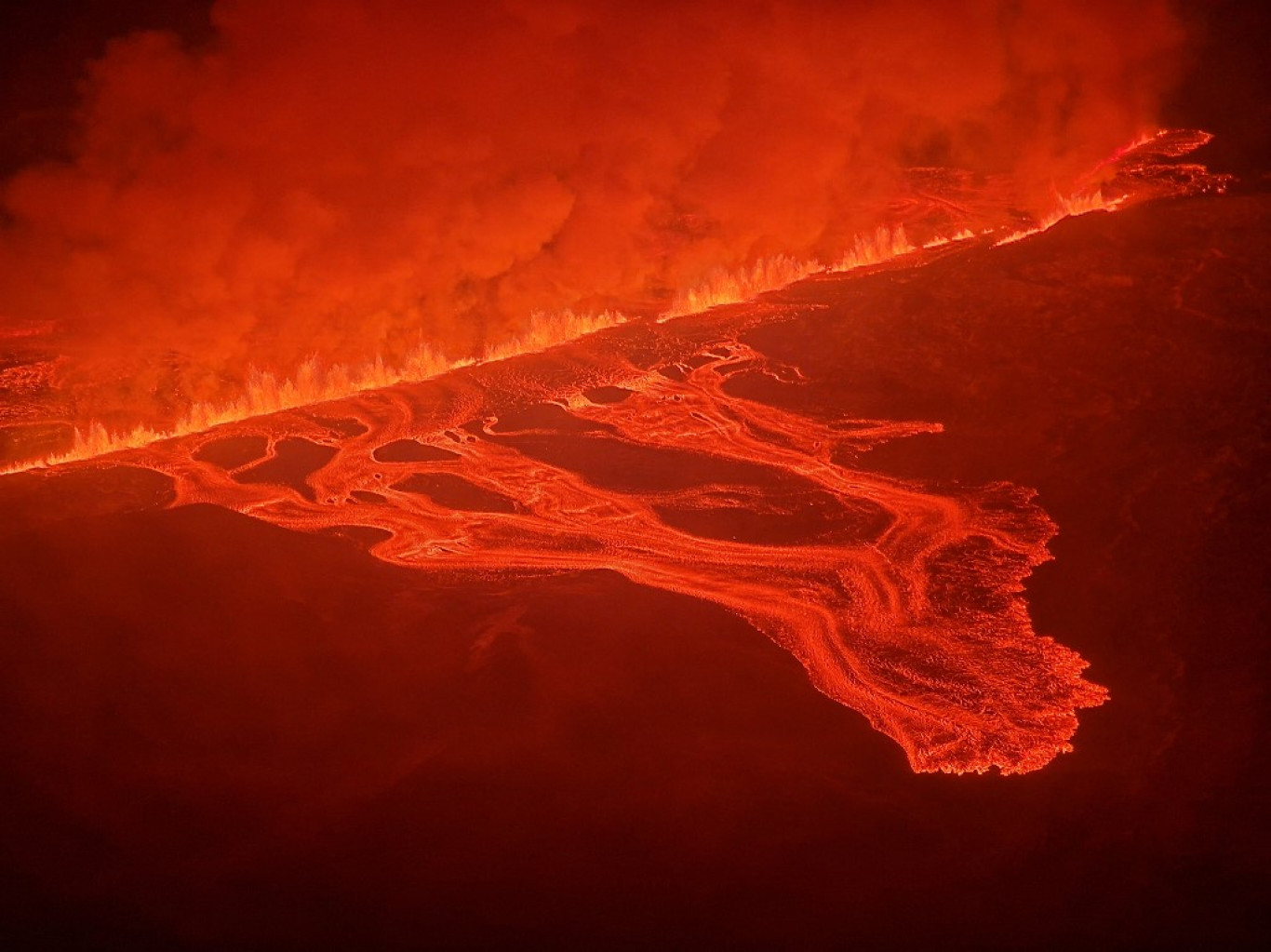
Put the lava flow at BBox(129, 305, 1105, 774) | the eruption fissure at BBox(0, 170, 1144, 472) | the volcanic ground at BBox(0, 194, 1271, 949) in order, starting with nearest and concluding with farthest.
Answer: the volcanic ground at BBox(0, 194, 1271, 949)
the lava flow at BBox(129, 305, 1105, 774)
the eruption fissure at BBox(0, 170, 1144, 472)

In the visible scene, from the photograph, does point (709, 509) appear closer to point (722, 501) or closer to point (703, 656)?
point (722, 501)

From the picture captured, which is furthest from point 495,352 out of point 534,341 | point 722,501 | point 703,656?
point 703,656

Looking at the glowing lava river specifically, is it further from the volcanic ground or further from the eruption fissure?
the eruption fissure

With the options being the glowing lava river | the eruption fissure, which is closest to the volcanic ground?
the glowing lava river

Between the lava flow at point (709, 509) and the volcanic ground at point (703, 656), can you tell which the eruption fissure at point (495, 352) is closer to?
the lava flow at point (709, 509)

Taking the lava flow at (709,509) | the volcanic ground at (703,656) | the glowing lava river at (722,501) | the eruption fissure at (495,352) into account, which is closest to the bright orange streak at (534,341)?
the eruption fissure at (495,352)

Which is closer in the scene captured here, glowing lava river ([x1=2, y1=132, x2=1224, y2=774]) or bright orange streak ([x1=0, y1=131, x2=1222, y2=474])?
glowing lava river ([x1=2, y1=132, x2=1224, y2=774])
